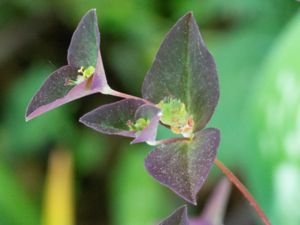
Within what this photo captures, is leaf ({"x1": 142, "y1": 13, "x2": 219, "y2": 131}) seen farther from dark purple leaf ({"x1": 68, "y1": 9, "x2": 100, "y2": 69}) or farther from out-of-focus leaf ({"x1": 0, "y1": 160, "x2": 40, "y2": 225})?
out-of-focus leaf ({"x1": 0, "y1": 160, "x2": 40, "y2": 225})

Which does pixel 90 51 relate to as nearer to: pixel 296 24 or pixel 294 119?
pixel 294 119

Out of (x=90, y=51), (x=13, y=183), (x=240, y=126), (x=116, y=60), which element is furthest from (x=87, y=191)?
(x=90, y=51)

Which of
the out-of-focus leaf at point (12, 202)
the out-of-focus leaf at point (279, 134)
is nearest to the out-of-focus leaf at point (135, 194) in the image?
the out-of-focus leaf at point (12, 202)

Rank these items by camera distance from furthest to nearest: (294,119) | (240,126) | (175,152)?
(240,126), (294,119), (175,152)

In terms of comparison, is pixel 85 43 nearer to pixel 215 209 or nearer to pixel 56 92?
pixel 56 92

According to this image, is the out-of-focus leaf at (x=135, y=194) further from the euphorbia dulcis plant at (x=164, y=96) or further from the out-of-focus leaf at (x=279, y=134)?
the euphorbia dulcis plant at (x=164, y=96)

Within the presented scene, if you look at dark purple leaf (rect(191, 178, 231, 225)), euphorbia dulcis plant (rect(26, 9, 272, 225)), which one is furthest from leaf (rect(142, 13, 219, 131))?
dark purple leaf (rect(191, 178, 231, 225))
